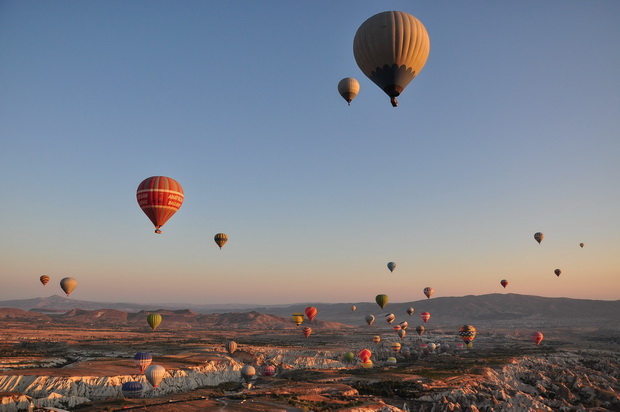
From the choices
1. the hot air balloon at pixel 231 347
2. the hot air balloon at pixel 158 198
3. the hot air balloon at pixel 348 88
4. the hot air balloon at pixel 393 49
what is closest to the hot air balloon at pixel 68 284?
the hot air balloon at pixel 231 347

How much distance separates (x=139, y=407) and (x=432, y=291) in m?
80.4

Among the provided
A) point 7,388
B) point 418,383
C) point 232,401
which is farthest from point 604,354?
point 7,388

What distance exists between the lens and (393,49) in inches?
1307

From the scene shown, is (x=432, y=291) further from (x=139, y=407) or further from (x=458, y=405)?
(x=139, y=407)

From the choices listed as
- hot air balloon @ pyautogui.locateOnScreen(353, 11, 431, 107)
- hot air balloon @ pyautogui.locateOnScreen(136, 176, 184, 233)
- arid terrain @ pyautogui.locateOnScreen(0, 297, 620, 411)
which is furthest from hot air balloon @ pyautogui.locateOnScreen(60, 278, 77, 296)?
hot air balloon @ pyautogui.locateOnScreen(353, 11, 431, 107)

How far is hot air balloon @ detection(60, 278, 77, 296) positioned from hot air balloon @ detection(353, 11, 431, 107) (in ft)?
261

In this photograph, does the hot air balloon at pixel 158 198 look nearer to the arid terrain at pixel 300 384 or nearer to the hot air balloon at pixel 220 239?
the arid terrain at pixel 300 384

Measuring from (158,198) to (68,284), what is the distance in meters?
56.8

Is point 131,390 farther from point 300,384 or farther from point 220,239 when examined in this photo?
point 220,239

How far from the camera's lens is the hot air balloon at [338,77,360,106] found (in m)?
53.3

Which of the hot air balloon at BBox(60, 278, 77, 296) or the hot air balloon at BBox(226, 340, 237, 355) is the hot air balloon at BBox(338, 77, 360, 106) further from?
the hot air balloon at BBox(60, 278, 77, 296)

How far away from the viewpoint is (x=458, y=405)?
42562 millimetres

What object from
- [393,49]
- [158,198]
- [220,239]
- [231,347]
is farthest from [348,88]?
[231,347]

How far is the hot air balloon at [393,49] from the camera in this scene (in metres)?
33.2
